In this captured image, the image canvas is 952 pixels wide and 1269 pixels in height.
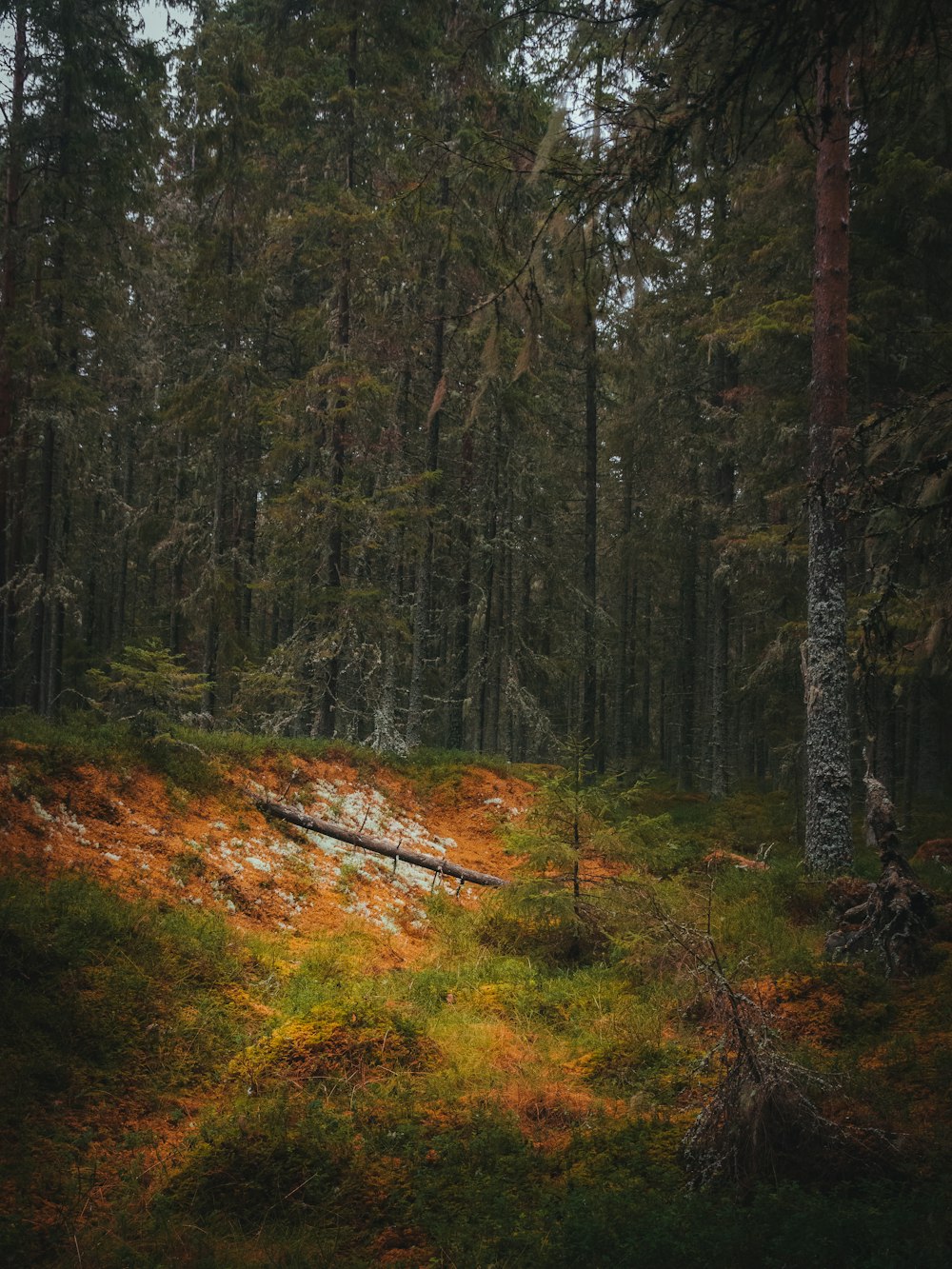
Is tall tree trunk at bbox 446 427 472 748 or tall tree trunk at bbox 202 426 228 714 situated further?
tall tree trunk at bbox 446 427 472 748

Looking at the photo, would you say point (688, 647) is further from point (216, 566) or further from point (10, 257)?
point (10, 257)

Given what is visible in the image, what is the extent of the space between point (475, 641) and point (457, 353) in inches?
316

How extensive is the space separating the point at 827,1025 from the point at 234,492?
1978 cm

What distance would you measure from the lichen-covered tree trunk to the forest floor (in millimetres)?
836

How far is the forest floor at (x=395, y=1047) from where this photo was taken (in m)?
4.08

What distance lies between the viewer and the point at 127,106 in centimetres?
1681

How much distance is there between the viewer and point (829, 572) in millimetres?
10180

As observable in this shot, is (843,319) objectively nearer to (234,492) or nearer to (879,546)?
(879,546)

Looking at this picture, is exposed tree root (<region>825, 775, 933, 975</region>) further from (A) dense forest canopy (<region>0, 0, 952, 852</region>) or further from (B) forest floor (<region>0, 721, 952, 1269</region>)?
(A) dense forest canopy (<region>0, 0, 952, 852</region>)

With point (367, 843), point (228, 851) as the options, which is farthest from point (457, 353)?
point (228, 851)

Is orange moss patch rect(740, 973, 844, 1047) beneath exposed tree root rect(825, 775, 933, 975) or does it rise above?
beneath

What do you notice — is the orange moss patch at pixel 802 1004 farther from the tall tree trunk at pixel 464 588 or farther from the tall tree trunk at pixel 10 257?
the tall tree trunk at pixel 10 257

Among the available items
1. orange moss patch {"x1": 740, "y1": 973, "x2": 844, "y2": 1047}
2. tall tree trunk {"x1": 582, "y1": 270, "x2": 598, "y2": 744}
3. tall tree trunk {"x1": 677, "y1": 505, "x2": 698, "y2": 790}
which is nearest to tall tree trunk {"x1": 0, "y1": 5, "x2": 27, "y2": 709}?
tall tree trunk {"x1": 582, "y1": 270, "x2": 598, "y2": 744}

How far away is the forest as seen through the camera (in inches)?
178
